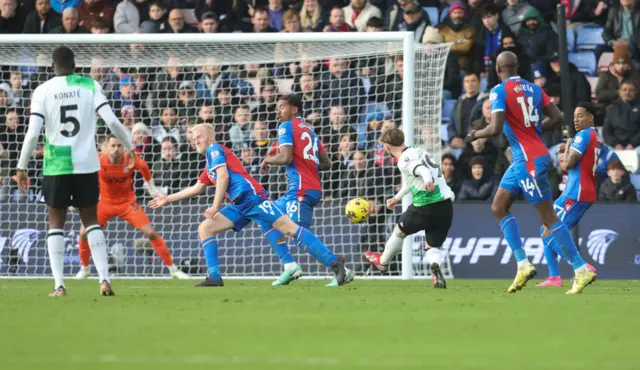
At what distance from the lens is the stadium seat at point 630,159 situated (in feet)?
53.8

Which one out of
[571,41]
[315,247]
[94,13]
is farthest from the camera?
[94,13]

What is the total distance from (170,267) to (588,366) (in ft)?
34.3

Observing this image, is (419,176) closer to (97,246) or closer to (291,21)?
(97,246)

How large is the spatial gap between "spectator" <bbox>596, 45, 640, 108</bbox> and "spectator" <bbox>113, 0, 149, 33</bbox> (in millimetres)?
7856

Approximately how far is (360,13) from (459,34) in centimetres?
179

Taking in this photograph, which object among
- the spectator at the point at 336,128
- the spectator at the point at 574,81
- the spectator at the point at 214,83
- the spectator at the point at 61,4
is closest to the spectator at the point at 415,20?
the spectator at the point at 574,81

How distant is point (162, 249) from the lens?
15055 mm

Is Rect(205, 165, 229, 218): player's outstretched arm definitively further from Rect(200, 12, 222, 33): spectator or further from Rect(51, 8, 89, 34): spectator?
Rect(51, 8, 89, 34): spectator

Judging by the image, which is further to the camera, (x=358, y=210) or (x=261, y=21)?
(x=261, y=21)

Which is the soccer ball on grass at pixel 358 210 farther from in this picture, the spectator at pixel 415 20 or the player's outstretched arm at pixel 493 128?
the spectator at pixel 415 20

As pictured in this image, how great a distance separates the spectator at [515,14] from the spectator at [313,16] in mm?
2965

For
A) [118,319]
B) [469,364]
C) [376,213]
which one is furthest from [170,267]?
[469,364]

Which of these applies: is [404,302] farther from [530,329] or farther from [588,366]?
[588,366]

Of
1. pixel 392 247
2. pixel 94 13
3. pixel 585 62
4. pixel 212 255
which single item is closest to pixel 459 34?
pixel 585 62
